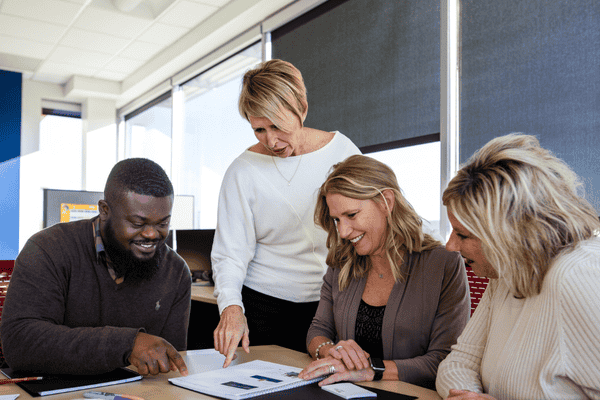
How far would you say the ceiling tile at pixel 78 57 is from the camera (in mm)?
5332

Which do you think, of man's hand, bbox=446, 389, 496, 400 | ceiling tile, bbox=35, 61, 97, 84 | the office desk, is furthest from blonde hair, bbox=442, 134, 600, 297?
ceiling tile, bbox=35, 61, 97, 84

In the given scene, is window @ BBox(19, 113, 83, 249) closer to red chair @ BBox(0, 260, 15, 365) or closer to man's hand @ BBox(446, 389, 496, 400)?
red chair @ BBox(0, 260, 15, 365)

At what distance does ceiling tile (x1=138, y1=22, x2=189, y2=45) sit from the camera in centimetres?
468

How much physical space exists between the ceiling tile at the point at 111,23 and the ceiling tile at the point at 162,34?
7 centimetres

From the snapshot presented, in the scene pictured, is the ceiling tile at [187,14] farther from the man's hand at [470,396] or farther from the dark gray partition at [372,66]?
the man's hand at [470,396]

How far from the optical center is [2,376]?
4.10ft

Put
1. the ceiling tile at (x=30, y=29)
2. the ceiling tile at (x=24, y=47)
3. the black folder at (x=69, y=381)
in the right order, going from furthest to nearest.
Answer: the ceiling tile at (x=24, y=47)
the ceiling tile at (x=30, y=29)
the black folder at (x=69, y=381)

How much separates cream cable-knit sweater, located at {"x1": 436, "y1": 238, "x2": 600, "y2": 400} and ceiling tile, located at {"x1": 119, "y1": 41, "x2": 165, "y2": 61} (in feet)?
15.7

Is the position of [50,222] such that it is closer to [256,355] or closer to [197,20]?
[197,20]

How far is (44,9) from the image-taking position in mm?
4332

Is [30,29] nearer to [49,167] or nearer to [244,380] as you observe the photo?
[49,167]

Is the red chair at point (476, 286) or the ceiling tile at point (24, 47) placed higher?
the ceiling tile at point (24, 47)

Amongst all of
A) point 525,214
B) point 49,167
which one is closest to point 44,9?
point 49,167

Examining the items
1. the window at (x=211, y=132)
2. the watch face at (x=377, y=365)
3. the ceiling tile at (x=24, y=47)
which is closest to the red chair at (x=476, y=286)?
the watch face at (x=377, y=365)
